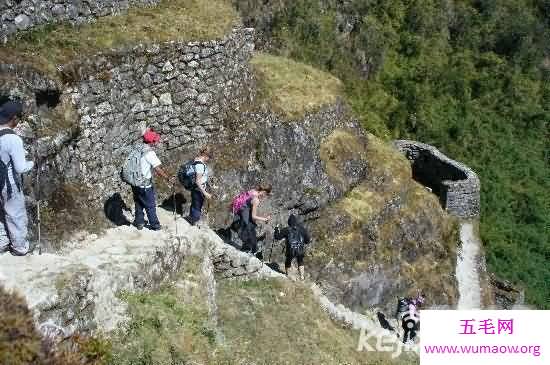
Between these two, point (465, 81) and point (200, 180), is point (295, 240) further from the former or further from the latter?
point (465, 81)

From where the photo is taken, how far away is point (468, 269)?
75.8 ft

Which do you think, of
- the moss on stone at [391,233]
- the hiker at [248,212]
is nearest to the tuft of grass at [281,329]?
the hiker at [248,212]

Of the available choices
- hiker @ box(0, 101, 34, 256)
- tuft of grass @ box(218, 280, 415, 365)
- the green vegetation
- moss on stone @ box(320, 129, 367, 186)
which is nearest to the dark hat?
hiker @ box(0, 101, 34, 256)

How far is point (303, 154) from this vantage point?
54.8ft

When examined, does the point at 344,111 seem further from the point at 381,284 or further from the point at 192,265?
the point at 192,265

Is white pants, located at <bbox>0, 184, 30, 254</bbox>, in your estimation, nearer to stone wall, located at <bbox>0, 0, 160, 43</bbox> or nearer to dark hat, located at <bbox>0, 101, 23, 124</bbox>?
dark hat, located at <bbox>0, 101, 23, 124</bbox>

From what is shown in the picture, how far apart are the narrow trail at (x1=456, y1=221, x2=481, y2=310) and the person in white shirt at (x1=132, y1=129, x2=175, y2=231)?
13.5 m

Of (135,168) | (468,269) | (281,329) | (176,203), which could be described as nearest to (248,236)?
(176,203)

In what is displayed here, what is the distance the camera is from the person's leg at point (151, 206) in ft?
34.5

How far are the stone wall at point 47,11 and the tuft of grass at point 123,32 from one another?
0.14 meters

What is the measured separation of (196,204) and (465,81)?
28.1m

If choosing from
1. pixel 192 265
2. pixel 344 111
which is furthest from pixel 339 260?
pixel 192 265

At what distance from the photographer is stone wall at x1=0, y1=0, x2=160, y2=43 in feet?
35.7

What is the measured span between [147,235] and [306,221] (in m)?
6.82
